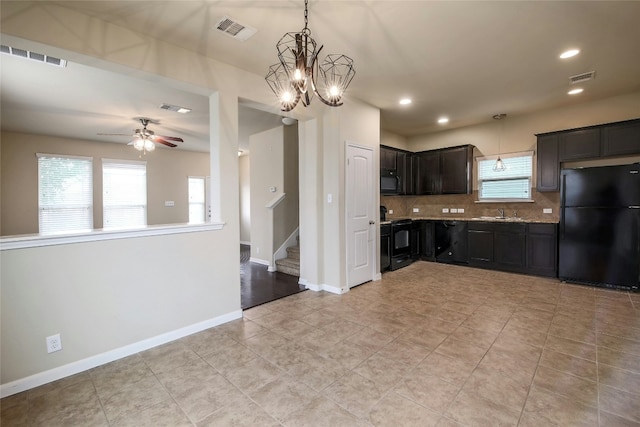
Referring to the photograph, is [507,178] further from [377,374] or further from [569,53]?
[377,374]

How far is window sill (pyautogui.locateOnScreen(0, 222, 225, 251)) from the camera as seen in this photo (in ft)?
6.66

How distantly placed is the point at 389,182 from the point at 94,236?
469cm

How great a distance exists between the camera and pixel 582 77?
11.9 ft

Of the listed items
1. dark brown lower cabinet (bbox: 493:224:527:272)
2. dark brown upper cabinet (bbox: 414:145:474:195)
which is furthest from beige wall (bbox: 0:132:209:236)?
dark brown lower cabinet (bbox: 493:224:527:272)

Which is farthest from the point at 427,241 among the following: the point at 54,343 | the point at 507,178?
the point at 54,343

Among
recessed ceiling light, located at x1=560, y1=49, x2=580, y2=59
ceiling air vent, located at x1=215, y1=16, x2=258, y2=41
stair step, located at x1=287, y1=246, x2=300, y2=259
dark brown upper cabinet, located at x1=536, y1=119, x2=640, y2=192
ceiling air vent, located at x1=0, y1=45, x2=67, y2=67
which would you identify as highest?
recessed ceiling light, located at x1=560, y1=49, x2=580, y2=59

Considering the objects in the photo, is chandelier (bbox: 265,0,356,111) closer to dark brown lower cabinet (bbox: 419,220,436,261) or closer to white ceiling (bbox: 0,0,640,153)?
white ceiling (bbox: 0,0,640,153)

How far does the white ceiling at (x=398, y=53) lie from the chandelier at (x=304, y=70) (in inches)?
5.0

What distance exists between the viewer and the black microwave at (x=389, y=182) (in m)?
5.47

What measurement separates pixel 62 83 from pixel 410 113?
5011 millimetres

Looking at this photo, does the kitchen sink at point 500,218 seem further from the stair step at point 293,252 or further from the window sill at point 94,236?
the window sill at point 94,236

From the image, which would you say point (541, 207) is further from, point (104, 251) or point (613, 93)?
point (104, 251)

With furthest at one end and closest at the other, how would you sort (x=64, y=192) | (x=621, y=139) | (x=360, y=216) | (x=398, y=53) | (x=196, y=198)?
(x=196, y=198), (x=64, y=192), (x=360, y=216), (x=621, y=139), (x=398, y=53)

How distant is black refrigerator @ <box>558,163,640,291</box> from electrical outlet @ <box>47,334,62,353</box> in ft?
20.2
